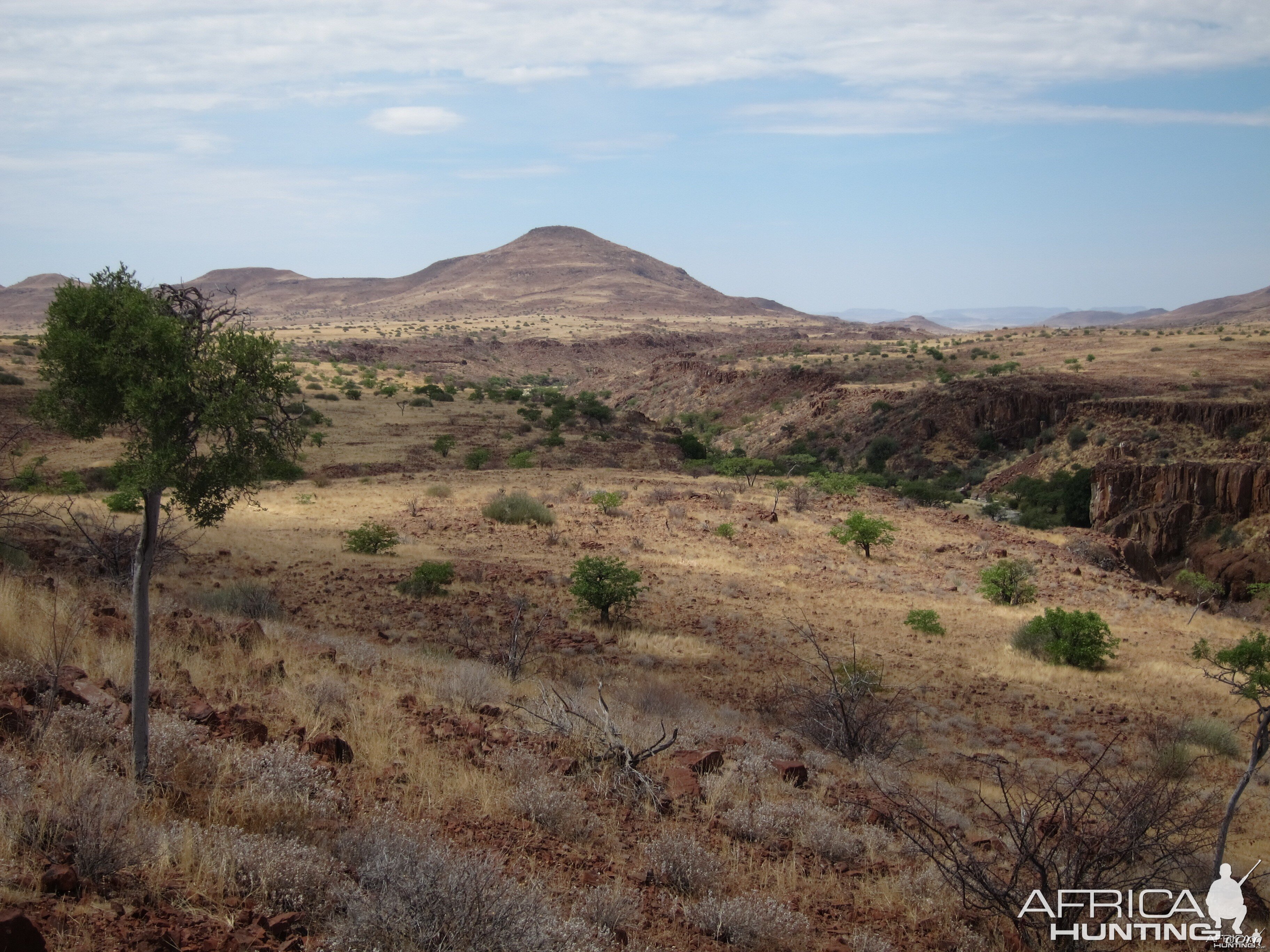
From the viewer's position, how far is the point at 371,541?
664 inches

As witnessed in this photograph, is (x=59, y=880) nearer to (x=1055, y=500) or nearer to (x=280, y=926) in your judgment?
(x=280, y=926)

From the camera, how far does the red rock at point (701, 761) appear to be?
22.1 ft

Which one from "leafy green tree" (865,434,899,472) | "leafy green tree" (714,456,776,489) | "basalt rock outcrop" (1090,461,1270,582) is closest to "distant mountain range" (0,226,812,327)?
"leafy green tree" (865,434,899,472)

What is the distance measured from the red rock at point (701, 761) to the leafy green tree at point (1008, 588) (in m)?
13.5

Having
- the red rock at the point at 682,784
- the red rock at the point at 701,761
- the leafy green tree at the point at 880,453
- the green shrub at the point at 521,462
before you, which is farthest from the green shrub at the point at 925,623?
the leafy green tree at the point at 880,453

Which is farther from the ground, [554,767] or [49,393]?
[49,393]

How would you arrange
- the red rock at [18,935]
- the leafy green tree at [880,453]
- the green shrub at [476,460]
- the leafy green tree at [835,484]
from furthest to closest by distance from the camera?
the leafy green tree at [880,453] → the green shrub at [476,460] → the leafy green tree at [835,484] → the red rock at [18,935]

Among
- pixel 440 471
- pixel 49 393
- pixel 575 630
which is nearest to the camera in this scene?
pixel 49 393

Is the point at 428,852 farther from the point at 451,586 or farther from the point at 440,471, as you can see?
the point at 440,471

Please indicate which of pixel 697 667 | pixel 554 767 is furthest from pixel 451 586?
pixel 554 767

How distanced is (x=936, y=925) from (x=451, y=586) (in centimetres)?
1134

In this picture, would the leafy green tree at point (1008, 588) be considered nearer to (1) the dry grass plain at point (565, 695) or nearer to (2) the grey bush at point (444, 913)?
(1) the dry grass plain at point (565, 695)

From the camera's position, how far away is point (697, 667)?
1184cm

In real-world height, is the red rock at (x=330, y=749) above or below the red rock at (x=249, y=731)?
below
